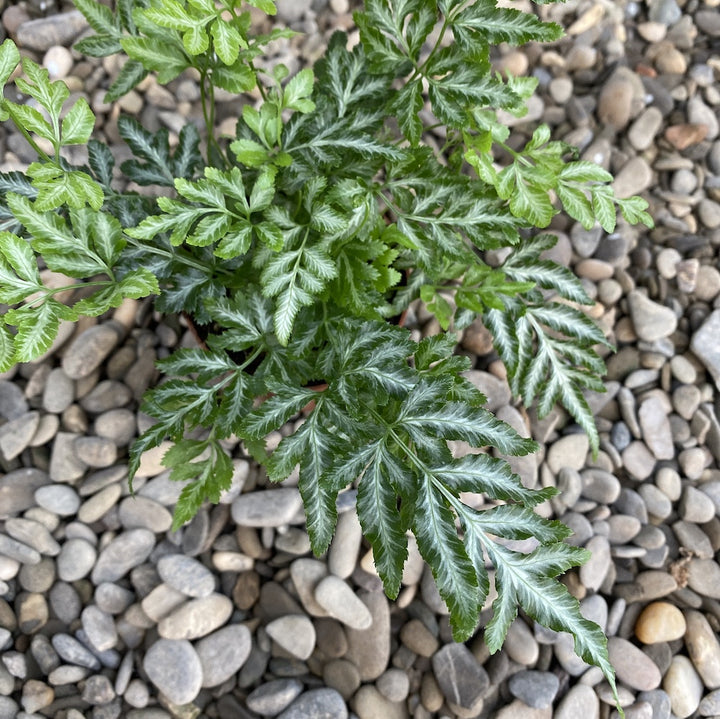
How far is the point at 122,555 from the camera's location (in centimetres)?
170

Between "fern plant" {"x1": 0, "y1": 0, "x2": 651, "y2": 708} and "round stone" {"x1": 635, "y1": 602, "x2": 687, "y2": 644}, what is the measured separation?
684 mm

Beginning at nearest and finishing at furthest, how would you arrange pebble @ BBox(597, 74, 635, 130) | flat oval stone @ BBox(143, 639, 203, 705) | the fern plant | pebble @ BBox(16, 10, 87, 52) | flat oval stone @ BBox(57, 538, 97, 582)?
the fern plant → flat oval stone @ BBox(143, 639, 203, 705) → flat oval stone @ BBox(57, 538, 97, 582) → pebble @ BBox(16, 10, 87, 52) → pebble @ BBox(597, 74, 635, 130)

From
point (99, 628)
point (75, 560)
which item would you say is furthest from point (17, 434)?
point (99, 628)

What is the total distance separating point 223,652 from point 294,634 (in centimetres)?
17

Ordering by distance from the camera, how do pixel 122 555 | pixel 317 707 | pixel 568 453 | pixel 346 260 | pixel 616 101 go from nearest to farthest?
pixel 346 260, pixel 317 707, pixel 122 555, pixel 568 453, pixel 616 101

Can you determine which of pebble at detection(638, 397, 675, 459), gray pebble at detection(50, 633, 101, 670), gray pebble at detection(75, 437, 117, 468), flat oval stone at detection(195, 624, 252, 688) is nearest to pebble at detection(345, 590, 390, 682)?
flat oval stone at detection(195, 624, 252, 688)

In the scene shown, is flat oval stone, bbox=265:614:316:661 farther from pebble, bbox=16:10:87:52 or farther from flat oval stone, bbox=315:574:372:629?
pebble, bbox=16:10:87:52

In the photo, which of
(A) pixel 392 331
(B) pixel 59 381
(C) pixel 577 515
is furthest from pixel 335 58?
(C) pixel 577 515

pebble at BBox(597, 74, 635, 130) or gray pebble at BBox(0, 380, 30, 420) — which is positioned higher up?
pebble at BBox(597, 74, 635, 130)

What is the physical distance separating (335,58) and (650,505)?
138 cm

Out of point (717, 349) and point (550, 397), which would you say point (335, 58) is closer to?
point (550, 397)

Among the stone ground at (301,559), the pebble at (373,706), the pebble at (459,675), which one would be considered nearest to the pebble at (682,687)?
the stone ground at (301,559)

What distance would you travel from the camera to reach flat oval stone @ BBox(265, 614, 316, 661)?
1644mm

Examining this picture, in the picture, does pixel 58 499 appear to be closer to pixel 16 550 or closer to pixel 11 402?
pixel 16 550
